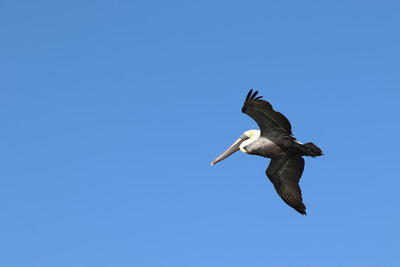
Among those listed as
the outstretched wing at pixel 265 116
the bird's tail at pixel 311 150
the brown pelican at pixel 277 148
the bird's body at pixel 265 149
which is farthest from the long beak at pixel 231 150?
the bird's tail at pixel 311 150

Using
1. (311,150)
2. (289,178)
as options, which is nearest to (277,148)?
(311,150)

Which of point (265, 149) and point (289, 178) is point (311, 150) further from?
point (289, 178)

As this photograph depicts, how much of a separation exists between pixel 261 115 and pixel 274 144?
51.2 inches

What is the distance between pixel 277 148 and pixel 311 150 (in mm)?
1228

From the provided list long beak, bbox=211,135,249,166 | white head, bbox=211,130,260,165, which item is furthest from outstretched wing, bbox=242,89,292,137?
long beak, bbox=211,135,249,166

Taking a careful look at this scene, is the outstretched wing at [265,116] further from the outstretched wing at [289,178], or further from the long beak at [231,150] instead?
the long beak at [231,150]

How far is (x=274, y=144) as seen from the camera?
61.4ft

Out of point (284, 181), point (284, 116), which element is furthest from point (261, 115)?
point (284, 181)

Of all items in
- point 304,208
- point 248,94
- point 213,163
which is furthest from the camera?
point 213,163

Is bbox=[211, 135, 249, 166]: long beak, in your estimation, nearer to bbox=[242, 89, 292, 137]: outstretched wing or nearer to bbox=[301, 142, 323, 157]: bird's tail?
bbox=[242, 89, 292, 137]: outstretched wing

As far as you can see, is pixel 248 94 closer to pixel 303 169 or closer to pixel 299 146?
pixel 299 146

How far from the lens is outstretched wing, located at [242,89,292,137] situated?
57.0 feet

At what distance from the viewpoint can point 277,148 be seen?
1883 cm

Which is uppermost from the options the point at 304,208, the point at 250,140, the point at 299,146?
the point at 250,140
